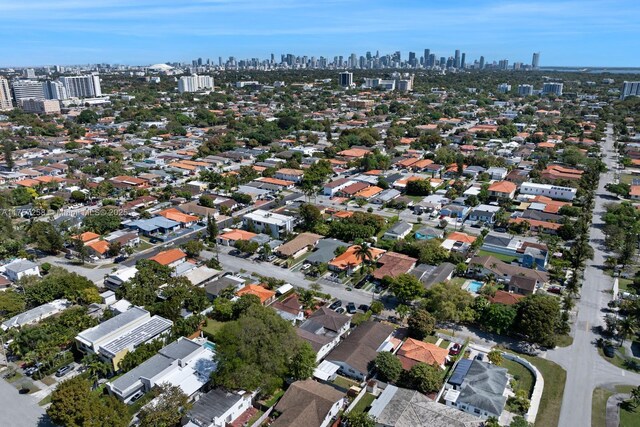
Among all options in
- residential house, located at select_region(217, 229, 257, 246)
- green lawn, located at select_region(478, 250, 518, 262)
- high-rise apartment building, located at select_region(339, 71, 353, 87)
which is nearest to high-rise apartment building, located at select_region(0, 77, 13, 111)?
high-rise apartment building, located at select_region(339, 71, 353, 87)

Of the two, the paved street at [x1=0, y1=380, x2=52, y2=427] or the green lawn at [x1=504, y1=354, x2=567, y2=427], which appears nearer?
the paved street at [x1=0, y1=380, x2=52, y2=427]

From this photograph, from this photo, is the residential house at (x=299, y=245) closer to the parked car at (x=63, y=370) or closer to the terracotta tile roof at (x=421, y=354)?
the terracotta tile roof at (x=421, y=354)

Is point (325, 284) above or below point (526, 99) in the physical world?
below

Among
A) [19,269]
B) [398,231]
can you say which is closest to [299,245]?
[398,231]

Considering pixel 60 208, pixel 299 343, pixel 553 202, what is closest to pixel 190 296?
pixel 299 343

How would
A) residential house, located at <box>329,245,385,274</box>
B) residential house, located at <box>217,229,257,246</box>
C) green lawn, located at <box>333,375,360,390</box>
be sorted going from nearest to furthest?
green lawn, located at <box>333,375,360,390</box>
residential house, located at <box>329,245,385,274</box>
residential house, located at <box>217,229,257,246</box>

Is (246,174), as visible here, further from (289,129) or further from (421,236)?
(289,129)

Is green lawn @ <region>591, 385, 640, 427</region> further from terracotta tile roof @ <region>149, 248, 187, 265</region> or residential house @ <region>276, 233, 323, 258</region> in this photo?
terracotta tile roof @ <region>149, 248, 187, 265</region>
